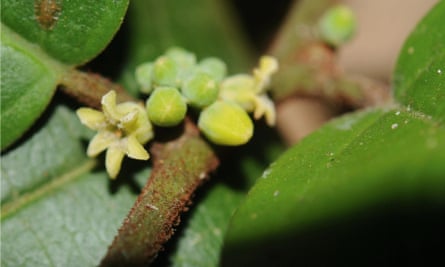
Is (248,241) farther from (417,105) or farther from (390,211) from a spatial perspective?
(417,105)

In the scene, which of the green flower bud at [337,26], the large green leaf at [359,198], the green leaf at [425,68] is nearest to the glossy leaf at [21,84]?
the large green leaf at [359,198]

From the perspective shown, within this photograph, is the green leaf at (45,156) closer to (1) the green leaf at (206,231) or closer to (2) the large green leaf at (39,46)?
(2) the large green leaf at (39,46)

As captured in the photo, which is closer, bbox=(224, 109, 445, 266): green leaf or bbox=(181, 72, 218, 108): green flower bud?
bbox=(224, 109, 445, 266): green leaf

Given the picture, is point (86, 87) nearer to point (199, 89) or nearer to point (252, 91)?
point (199, 89)

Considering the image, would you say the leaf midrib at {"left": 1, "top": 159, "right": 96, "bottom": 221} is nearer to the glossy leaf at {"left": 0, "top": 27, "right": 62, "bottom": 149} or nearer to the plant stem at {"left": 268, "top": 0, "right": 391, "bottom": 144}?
the glossy leaf at {"left": 0, "top": 27, "right": 62, "bottom": 149}

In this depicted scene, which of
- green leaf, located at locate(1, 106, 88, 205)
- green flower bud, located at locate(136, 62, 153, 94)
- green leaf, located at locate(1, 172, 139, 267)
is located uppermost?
green flower bud, located at locate(136, 62, 153, 94)

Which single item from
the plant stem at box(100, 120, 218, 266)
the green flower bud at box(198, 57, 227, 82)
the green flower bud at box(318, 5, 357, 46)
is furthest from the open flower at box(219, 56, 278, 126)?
the green flower bud at box(318, 5, 357, 46)

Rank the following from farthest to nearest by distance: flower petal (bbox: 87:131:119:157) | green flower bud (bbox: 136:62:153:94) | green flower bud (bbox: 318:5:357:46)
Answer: green flower bud (bbox: 318:5:357:46), green flower bud (bbox: 136:62:153:94), flower petal (bbox: 87:131:119:157)

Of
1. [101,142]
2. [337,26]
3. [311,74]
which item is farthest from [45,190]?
[337,26]
